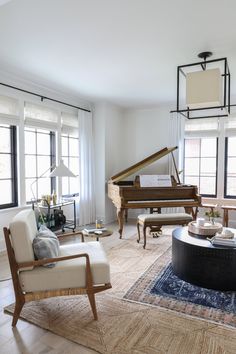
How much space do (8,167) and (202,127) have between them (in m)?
4.17

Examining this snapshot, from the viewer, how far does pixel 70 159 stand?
5.62 m

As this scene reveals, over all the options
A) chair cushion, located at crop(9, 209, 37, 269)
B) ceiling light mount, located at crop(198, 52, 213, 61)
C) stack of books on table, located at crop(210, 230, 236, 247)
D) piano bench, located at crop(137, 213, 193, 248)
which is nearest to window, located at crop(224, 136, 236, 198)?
piano bench, located at crop(137, 213, 193, 248)

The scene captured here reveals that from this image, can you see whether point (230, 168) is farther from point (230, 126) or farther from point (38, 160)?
point (38, 160)

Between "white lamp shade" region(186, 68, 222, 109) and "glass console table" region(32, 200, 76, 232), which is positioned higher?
"white lamp shade" region(186, 68, 222, 109)

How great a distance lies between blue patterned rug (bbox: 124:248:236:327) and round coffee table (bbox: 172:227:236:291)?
3.2 inches

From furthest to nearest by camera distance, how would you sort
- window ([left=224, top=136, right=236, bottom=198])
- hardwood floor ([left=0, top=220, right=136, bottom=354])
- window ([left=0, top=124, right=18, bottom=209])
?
window ([left=224, top=136, right=236, bottom=198])
window ([left=0, top=124, right=18, bottom=209])
hardwood floor ([left=0, top=220, right=136, bottom=354])

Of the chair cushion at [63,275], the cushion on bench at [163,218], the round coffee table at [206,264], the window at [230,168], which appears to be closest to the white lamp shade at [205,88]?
the round coffee table at [206,264]

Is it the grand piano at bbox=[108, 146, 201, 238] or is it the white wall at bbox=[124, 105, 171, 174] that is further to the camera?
the white wall at bbox=[124, 105, 171, 174]

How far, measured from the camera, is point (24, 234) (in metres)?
2.17

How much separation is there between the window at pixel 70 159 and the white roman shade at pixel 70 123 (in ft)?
0.32

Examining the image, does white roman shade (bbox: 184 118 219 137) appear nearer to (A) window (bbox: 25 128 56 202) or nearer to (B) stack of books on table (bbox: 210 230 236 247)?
(A) window (bbox: 25 128 56 202)

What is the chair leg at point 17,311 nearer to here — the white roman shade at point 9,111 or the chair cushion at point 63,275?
the chair cushion at point 63,275

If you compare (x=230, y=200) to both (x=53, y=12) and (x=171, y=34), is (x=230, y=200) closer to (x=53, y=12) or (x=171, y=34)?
(x=171, y=34)

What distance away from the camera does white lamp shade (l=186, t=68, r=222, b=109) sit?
2.95 metres
